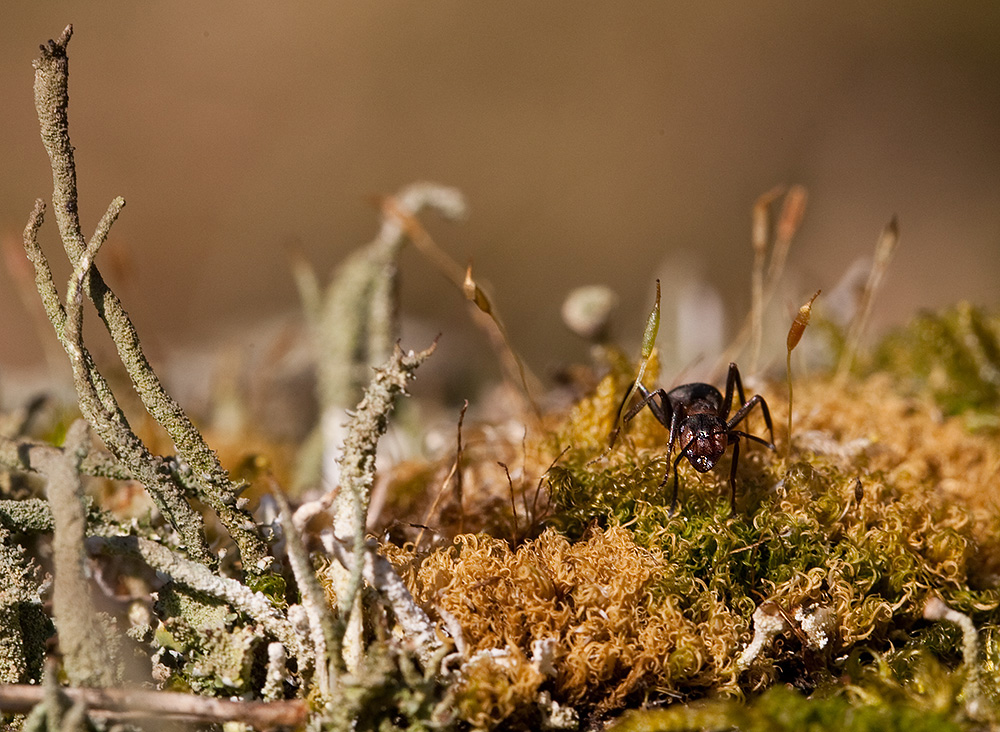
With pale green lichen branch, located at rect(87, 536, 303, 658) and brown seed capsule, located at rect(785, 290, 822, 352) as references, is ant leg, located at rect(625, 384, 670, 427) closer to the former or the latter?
brown seed capsule, located at rect(785, 290, 822, 352)

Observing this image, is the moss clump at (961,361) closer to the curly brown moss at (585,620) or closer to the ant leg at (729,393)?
the ant leg at (729,393)

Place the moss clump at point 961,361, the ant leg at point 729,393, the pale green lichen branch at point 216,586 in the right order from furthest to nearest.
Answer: the moss clump at point 961,361, the ant leg at point 729,393, the pale green lichen branch at point 216,586

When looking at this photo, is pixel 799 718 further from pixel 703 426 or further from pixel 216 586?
pixel 216 586

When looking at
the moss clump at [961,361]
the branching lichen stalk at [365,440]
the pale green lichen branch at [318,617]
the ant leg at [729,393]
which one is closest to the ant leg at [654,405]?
the ant leg at [729,393]

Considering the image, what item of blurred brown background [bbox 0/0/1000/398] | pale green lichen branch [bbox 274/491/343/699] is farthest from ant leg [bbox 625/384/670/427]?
blurred brown background [bbox 0/0/1000/398]

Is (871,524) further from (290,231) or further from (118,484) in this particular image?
(290,231)

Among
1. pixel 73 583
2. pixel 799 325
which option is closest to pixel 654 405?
pixel 799 325
